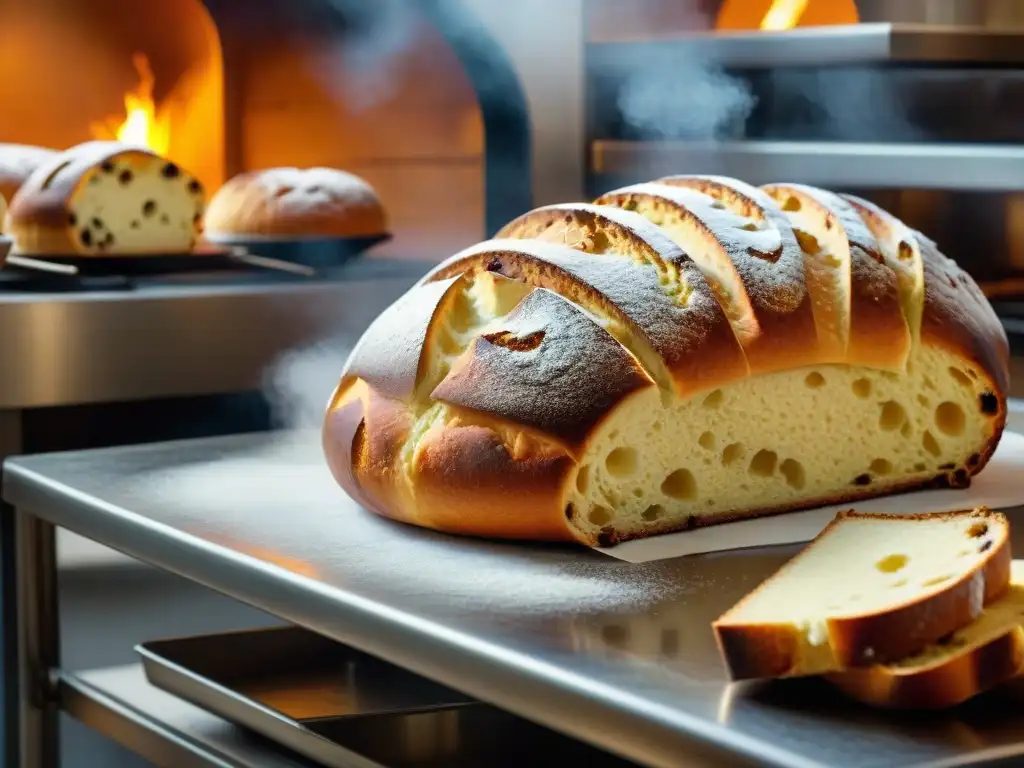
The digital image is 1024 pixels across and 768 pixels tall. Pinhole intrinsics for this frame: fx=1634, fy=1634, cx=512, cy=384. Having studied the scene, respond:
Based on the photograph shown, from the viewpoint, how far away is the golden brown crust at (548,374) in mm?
1062

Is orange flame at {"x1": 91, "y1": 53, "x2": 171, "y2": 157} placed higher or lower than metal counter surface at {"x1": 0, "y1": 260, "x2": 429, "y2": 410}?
higher

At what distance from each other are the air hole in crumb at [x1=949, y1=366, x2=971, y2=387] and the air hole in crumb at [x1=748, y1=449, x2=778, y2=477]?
166 mm

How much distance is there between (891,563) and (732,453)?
0.29m

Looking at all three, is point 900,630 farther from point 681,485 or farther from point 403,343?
point 403,343

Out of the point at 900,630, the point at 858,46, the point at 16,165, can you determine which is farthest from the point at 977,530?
the point at 16,165

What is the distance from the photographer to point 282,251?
2.51 metres

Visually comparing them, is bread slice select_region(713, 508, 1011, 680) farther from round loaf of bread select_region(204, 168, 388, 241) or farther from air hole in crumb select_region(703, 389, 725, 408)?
round loaf of bread select_region(204, 168, 388, 241)

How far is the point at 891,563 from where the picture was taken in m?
0.87

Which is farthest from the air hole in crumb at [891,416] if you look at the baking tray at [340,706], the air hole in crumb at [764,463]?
the baking tray at [340,706]

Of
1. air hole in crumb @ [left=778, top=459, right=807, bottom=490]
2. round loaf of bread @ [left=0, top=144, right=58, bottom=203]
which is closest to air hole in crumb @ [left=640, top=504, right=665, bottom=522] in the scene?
air hole in crumb @ [left=778, top=459, right=807, bottom=490]

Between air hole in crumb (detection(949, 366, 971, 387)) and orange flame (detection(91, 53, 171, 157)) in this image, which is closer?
air hole in crumb (detection(949, 366, 971, 387))

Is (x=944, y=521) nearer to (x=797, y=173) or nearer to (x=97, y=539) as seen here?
(x=97, y=539)

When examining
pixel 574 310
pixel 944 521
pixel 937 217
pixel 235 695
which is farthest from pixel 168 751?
pixel 937 217

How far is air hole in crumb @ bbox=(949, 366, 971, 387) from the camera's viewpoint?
4.03 feet
